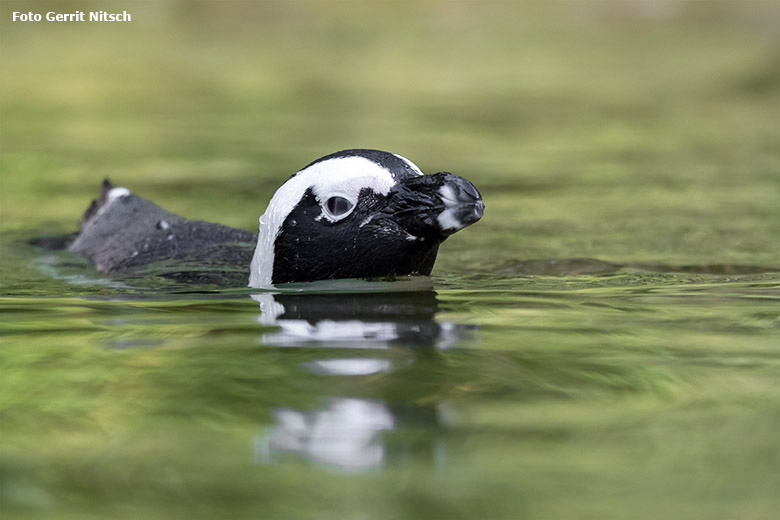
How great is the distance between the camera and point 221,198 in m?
8.05

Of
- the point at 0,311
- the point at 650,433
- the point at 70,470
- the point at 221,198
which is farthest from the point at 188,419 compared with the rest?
the point at 221,198

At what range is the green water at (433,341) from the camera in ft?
7.38

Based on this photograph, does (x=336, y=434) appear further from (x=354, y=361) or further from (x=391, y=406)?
(x=354, y=361)

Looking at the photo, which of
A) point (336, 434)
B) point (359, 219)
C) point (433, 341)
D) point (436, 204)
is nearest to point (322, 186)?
point (359, 219)

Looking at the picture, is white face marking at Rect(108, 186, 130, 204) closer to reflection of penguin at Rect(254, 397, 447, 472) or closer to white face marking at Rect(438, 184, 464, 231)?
white face marking at Rect(438, 184, 464, 231)

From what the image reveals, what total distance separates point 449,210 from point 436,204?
0.07 metres

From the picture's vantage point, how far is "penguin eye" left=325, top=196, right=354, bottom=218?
434 cm

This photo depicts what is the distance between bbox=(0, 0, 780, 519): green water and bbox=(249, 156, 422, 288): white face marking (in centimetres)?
23

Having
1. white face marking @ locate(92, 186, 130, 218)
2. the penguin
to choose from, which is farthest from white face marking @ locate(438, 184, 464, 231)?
white face marking @ locate(92, 186, 130, 218)

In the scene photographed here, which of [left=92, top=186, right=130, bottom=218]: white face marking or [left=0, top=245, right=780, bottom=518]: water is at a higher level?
[left=92, top=186, right=130, bottom=218]: white face marking

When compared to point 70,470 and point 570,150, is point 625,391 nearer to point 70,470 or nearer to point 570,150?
point 70,470

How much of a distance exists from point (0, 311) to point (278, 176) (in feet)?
14.9

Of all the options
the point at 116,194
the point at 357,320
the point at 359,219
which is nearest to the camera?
the point at 357,320

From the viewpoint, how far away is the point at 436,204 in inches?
159
